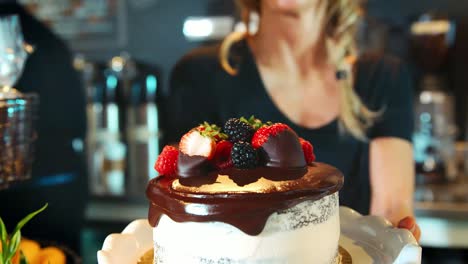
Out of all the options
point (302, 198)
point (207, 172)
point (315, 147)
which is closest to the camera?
point (302, 198)

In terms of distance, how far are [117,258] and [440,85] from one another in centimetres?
218

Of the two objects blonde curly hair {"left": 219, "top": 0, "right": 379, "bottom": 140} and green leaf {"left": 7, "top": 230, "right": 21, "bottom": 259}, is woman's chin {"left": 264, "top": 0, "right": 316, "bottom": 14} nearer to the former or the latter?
blonde curly hair {"left": 219, "top": 0, "right": 379, "bottom": 140}

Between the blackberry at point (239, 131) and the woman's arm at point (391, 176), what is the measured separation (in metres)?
1.24

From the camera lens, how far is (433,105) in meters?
2.68

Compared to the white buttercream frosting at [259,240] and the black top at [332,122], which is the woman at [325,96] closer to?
the black top at [332,122]

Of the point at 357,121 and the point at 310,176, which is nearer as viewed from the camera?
the point at 310,176

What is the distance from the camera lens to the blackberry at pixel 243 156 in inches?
42.7

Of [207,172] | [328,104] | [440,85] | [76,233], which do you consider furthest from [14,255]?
[440,85]

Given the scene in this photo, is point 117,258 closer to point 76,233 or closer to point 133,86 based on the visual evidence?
point 76,233

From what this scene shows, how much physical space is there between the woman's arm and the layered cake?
1158 mm

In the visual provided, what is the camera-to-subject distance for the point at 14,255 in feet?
4.00

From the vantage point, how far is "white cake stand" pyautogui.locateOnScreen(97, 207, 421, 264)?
1151mm

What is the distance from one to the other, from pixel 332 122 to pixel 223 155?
1.17 meters

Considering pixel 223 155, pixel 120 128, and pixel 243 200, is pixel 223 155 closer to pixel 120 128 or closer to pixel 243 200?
pixel 243 200
